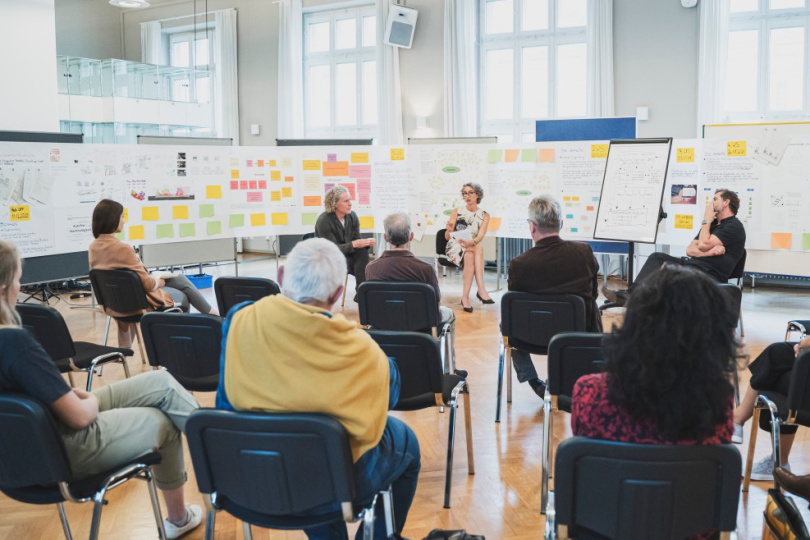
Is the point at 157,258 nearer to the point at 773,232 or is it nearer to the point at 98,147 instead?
the point at 98,147

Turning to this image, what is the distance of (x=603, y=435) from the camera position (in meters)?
2.02

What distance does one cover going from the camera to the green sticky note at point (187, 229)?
25.6 feet

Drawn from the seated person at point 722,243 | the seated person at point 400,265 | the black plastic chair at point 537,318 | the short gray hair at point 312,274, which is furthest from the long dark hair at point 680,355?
the seated person at point 722,243

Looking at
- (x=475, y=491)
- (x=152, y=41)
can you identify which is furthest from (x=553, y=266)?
(x=152, y=41)

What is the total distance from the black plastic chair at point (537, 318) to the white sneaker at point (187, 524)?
1.89 m

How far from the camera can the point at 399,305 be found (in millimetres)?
4449

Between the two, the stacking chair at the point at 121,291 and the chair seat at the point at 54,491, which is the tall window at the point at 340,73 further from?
the chair seat at the point at 54,491

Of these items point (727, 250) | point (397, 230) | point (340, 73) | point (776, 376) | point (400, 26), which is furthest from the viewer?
point (340, 73)

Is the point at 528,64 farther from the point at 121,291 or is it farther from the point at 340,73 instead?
the point at 121,291

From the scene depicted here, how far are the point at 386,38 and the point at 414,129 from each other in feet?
4.56

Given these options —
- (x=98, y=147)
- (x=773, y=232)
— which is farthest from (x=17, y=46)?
(x=773, y=232)

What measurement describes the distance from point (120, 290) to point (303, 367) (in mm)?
3494

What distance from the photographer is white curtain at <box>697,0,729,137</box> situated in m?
8.74

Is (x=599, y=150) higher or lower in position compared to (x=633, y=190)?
higher
